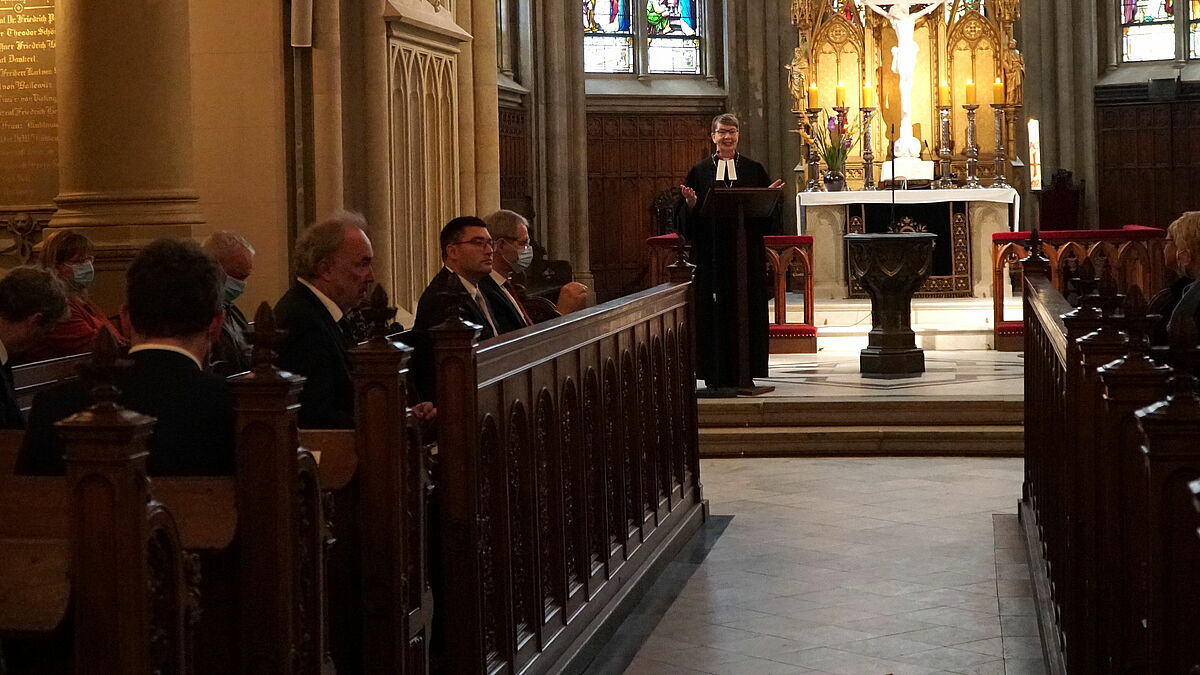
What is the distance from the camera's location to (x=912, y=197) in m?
13.2

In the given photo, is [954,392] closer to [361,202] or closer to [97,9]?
[361,202]

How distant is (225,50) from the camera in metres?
7.01

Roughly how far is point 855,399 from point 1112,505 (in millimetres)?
5061

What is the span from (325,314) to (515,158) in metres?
10.6

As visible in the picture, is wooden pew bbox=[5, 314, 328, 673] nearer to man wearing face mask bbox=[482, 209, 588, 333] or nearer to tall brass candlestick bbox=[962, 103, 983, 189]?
man wearing face mask bbox=[482, 209, 588, 333]

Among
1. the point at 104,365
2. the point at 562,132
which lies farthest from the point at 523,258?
the point at 562,132

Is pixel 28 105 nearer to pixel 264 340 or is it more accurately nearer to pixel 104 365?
pixel 264 340

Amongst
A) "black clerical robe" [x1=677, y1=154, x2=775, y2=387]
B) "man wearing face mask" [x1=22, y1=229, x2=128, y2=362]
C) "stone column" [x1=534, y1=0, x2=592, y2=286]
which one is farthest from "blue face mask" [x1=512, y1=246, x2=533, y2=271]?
"stone column" [x1=534, y1=0, x2=592, y2=286]

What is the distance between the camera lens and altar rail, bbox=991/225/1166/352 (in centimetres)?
1003

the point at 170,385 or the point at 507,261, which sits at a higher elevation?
the point at 507,261

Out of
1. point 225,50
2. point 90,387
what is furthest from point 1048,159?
point 90,387

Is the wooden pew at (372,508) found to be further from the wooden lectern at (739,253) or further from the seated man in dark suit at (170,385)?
the wooden lectern at (739,253)

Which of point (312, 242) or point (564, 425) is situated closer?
point (312, 242)

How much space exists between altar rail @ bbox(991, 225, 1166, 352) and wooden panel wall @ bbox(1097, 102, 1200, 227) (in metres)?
5.74
